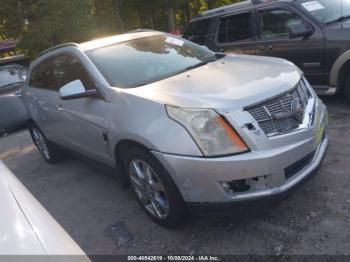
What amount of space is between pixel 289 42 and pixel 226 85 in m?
2.91

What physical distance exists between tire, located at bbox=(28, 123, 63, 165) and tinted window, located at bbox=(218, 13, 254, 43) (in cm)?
331

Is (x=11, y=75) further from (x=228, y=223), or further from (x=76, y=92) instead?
(x=228, y=223)

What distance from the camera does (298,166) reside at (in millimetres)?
3018

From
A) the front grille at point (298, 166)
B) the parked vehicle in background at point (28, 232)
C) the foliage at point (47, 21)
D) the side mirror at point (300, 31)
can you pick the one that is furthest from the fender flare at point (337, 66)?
the foliage at point (47, 21)

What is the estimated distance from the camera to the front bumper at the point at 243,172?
2719 millimetres

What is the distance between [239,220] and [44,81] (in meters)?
3.20

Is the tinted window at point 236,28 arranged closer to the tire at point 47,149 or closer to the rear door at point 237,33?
the rear door at point 237,33

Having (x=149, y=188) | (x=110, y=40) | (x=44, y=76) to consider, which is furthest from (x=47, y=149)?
(x=149, y=188)

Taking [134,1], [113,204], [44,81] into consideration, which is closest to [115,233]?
[113,204]

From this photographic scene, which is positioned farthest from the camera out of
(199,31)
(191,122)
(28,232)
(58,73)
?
(199,31)

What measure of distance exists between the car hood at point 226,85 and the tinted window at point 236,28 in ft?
8.48

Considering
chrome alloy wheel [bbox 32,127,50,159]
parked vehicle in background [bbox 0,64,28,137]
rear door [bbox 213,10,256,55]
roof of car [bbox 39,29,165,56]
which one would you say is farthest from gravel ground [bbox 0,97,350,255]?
parked vehicle in background [bbox 0,64,28,137]

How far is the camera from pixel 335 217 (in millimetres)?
3096

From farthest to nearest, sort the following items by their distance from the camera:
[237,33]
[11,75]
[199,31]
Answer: [11,75] < [199,31] < [237,33]
